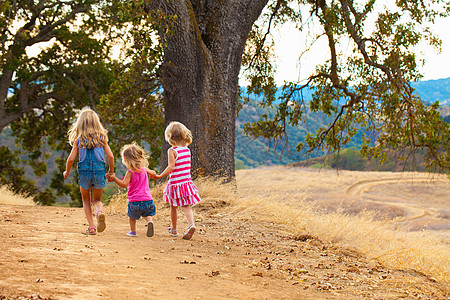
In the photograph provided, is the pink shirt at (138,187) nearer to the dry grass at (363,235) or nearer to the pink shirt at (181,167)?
the pink shirt at (181,167)

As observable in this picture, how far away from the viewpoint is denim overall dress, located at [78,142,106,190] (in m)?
4.92

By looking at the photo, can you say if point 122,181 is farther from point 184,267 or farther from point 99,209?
point 184,267

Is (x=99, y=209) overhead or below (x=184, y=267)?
overhead

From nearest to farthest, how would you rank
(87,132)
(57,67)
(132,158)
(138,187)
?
(87,132)
(132,158)
(138,187)
(57,67)

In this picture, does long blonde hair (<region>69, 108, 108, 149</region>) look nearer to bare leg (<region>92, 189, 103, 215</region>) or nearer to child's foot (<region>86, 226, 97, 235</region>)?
Answer: bare leg (<region>92, 189, 103, 215</region>)

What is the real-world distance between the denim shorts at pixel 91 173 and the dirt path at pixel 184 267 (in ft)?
1.99

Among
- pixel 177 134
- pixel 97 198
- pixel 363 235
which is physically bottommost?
pixel 363 235

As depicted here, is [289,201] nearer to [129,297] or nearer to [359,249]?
[359,249]

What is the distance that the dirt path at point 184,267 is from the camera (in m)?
2.86

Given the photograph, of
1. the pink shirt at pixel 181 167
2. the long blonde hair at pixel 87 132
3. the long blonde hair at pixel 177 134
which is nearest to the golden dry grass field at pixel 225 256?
the pink shirt at pixel 181 167

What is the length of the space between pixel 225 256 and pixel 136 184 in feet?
5.10

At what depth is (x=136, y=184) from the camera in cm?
533

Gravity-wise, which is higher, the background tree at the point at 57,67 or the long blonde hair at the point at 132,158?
the background tree at the point at 57,67

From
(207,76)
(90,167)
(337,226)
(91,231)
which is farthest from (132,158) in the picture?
(207,76)
